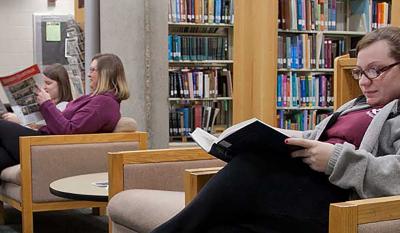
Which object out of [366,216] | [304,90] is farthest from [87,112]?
[304,90]

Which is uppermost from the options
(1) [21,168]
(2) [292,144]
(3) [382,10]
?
(3) [382,10]

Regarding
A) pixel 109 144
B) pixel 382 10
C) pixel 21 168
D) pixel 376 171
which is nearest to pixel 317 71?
pixel 382 10

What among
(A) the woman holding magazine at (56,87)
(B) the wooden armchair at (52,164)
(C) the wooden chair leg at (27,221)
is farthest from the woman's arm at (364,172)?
(A) the woman holding magazine at (56,87)

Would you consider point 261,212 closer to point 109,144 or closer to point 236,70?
point 109,144

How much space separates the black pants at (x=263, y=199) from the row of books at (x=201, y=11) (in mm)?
4065

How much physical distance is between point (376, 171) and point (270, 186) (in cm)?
30

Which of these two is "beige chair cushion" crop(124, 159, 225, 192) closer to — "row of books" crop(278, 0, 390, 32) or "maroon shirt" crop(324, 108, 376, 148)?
"maroon shirt" crop(324, 108, 376, 148)

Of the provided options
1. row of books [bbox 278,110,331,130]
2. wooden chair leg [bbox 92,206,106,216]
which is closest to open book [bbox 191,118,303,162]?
wooden chair leg [bbox 92,206,106,216]

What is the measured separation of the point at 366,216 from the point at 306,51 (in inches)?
176

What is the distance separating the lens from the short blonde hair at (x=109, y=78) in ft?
13.1

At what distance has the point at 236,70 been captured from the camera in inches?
218

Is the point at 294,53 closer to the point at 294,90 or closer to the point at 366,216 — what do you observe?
the point at 294,90

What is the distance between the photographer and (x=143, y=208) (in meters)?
2.40

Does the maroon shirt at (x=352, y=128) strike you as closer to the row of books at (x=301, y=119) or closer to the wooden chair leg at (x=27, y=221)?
the wooden chair leg at (x=27, y=221)
